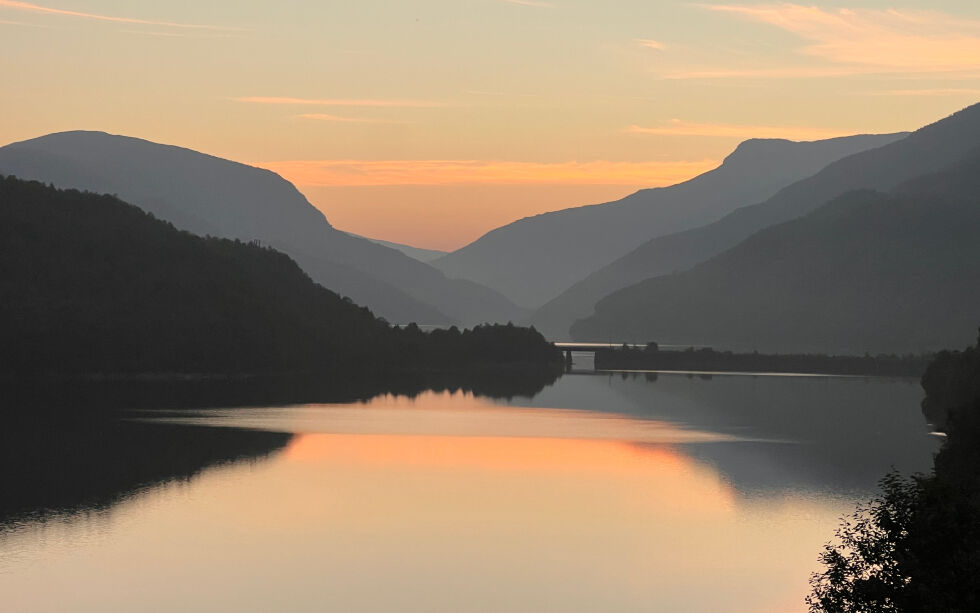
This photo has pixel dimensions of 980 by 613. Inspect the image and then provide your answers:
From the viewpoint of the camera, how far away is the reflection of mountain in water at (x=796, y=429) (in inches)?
3679

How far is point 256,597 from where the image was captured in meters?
52.3

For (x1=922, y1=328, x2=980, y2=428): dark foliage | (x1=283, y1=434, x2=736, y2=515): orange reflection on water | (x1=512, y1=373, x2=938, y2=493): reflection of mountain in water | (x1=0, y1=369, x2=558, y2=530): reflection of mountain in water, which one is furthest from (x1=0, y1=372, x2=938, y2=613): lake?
(x1=922, y1=328, x2=980, y2=428): dark foliage

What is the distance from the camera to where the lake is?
54.3 metres

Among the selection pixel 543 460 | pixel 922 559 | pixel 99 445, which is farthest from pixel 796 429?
pixel 922 559

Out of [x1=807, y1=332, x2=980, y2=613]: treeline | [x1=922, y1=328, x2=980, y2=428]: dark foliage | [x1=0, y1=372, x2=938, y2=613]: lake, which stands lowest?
[x1=0, y1=372, x2=938, y2=613]: lake

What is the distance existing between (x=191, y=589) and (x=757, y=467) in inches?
2099

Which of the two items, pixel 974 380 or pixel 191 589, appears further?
pixel 974 380

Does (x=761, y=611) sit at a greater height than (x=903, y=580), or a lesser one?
lesser

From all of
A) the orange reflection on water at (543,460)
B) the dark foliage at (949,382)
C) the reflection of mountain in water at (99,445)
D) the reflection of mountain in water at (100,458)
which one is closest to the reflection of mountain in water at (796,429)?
the dark foliage at (949,382)

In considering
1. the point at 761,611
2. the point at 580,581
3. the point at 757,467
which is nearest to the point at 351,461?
the point at 757,467

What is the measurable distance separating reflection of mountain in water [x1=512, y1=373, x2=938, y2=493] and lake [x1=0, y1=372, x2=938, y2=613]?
563 mm

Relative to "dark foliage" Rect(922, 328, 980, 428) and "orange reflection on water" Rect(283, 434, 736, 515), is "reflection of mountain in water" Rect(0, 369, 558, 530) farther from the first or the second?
"dark foliage" Rect(922, 328, 980, 428)

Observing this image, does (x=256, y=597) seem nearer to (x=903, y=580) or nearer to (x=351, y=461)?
(x=903, y=580)

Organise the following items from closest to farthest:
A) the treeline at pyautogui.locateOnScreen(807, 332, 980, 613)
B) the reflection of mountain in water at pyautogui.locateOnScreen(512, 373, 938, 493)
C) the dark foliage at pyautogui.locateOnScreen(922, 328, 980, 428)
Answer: the treeline at pyautogui.locateOnScreen(807, 332, 980, 613)
the reflection of mountain in water at pyautogui.locateOnScreen(512, 373, 938, 493)
the dark foliage at pyautogui.locateOnScreen(922, 328, 980, 428)
